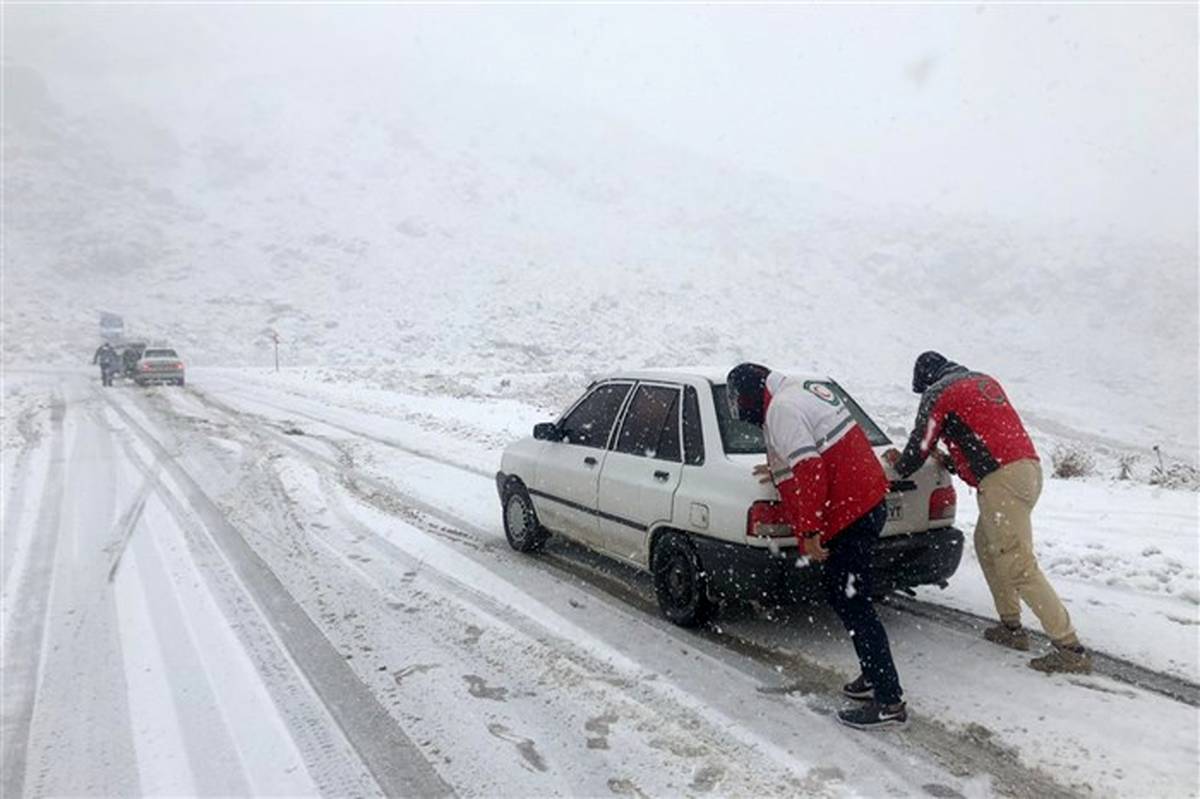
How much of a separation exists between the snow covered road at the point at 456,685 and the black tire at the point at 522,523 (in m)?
0.20

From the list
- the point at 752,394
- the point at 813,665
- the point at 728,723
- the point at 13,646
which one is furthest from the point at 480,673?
the point at 13,646

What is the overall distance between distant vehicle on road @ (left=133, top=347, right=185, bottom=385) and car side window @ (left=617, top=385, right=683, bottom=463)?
2383 centimetres

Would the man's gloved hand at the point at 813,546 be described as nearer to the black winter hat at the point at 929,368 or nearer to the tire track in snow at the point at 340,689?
the black winter hat at the point at 929,368

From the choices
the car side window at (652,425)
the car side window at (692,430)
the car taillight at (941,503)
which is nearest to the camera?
the car taillight at (941,503)

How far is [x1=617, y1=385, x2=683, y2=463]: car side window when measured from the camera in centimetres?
540

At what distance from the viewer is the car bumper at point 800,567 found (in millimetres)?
4543

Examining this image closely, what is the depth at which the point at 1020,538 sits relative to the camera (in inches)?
180

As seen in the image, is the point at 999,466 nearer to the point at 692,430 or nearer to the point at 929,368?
the point at 929,368

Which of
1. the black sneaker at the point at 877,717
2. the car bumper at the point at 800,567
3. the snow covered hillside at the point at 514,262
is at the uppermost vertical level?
the snow covered hillside at the point at 514,262

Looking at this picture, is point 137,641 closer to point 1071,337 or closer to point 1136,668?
point 1136,668

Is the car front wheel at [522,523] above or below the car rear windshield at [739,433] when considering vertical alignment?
below

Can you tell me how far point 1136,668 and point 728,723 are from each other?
7.92 ft

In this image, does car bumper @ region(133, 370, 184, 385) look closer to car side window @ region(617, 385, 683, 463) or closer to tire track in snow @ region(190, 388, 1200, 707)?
tire track in snow @ region(190, 388, 1200, 707)

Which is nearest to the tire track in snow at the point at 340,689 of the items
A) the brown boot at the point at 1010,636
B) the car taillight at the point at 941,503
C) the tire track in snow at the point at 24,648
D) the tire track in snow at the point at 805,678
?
the tire track in snow at the point at 24,648
